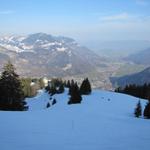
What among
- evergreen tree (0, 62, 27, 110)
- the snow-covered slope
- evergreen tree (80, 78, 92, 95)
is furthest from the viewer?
evergreen tree (80, 78, 92, 95)

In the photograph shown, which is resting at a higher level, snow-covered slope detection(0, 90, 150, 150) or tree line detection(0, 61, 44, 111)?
tree line detection(0, 61, 44, 111)

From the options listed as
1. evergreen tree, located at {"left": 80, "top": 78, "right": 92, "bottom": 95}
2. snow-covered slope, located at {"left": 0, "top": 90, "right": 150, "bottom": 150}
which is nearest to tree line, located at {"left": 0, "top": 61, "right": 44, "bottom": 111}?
snow-covered slope, located at {"left": 0, "top": 90, "right": 150, "bottom": 150}

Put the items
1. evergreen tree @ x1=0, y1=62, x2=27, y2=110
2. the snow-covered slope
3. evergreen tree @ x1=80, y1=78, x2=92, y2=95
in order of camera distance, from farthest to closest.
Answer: evergreen tree @ x1=80, y1=78, x2=92, y2=95 < evergreen tree @ x1=0, y1=62, x2=27, y2=110 < the snow-covered slope

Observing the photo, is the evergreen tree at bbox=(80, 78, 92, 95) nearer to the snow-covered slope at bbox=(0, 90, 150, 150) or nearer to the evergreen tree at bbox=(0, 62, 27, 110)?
the evergreen tree at bbox=(0, 62, 27, 110)

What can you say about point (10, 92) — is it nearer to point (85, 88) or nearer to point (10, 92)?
point (10, 92)

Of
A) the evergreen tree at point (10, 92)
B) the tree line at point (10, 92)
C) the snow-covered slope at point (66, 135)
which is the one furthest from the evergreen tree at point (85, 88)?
the snow-covered slope at point (66, 135)

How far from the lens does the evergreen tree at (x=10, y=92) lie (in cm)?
4047

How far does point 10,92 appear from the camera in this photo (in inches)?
1598

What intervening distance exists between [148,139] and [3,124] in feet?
31.8

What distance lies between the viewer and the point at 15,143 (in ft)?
49.4

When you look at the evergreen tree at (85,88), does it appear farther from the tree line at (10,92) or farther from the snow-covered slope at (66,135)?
the snow-covered slope at (66,135)

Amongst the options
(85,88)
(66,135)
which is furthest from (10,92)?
(85,88)

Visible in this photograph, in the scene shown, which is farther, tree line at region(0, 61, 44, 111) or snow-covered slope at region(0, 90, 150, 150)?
tree line at region(0, 61, 44, 111)

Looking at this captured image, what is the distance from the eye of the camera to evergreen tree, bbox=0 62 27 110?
40469 mm
